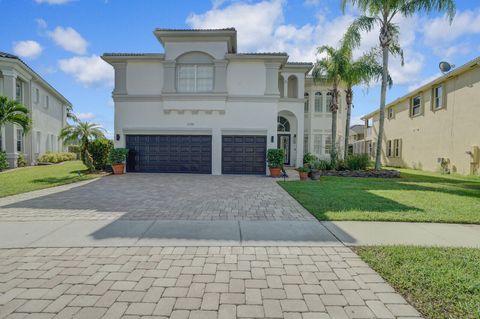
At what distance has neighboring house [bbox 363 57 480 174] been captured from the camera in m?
15.8

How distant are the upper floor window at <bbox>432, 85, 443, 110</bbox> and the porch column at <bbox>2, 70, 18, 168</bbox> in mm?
29175

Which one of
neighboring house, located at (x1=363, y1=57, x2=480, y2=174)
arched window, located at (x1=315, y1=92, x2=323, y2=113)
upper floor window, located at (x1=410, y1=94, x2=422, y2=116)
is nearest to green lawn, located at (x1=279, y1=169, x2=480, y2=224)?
neighboring house, located at (x1=363, y1=57, x2=480, y2=174)

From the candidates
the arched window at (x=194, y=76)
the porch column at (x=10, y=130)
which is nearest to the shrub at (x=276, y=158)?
the arched window at (x=194, y=76)

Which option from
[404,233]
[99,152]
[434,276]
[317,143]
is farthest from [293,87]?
[434,276]

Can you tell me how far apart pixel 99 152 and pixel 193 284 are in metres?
15.1

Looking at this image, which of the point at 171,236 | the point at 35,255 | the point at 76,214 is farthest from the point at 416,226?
the point at 76,214

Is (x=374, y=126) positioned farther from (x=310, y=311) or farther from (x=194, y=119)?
(x=310, y=311)

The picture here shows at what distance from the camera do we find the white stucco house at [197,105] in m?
15.8

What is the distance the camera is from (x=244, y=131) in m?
16.0

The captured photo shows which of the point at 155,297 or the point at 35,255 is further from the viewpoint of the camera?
the point at 35,255

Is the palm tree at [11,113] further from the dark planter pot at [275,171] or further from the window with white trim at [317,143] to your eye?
the window with white trim at [317,143]

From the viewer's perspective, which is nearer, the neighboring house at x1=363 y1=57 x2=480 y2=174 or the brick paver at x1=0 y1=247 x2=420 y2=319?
the brick paver at x1=0 y1=247 x2=420 y2=319

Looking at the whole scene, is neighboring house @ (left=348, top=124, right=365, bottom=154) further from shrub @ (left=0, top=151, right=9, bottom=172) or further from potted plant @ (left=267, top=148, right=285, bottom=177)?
shrub @ (left=0, top=151, right=9, bottom=172)

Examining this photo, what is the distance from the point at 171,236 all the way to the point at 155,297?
76.9 inches
